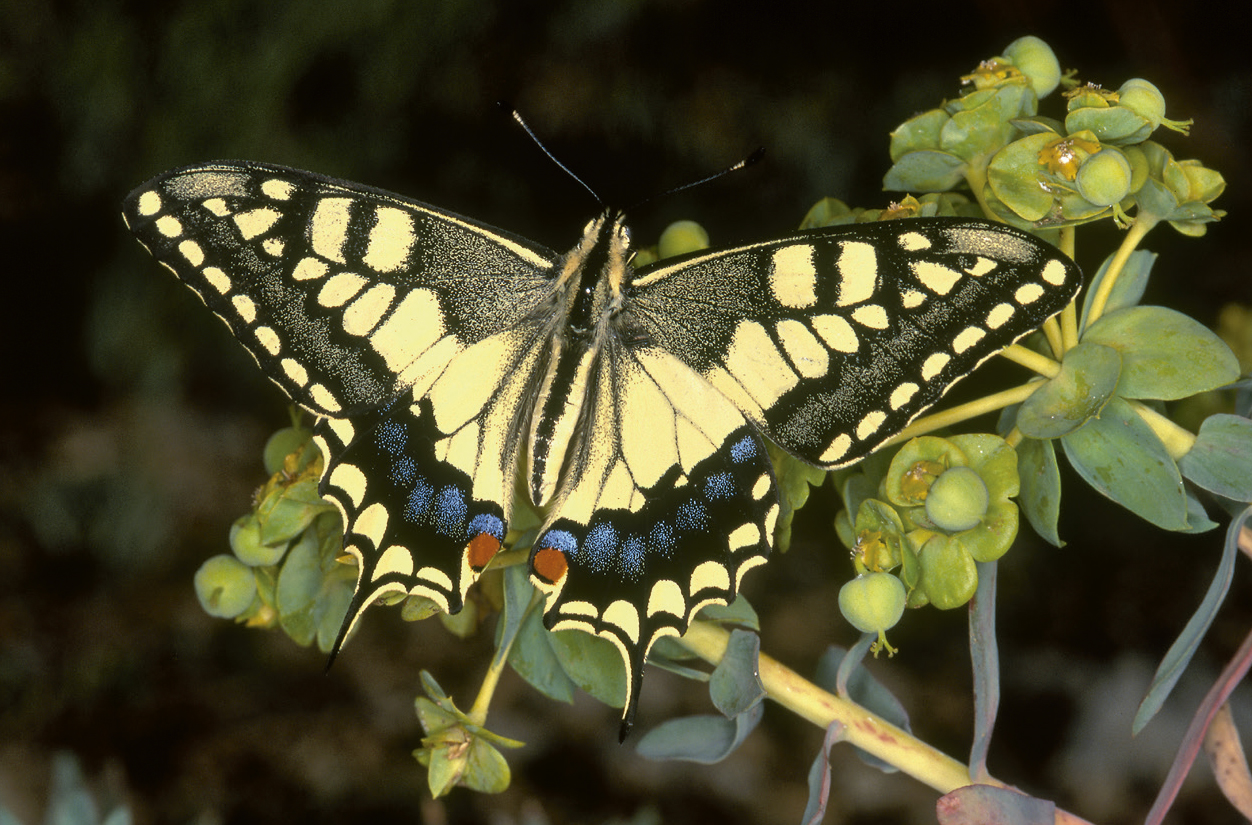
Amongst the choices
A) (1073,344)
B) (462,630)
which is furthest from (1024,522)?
(462,630)

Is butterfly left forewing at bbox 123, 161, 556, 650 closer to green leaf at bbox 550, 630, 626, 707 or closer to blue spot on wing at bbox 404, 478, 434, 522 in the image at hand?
blue spot on wing at bbox 404, 478, 434, 522

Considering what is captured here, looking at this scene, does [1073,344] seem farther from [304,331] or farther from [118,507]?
[118,507]

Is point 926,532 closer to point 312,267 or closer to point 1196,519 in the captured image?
point 1196,519

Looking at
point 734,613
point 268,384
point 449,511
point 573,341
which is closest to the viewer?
point 734,613

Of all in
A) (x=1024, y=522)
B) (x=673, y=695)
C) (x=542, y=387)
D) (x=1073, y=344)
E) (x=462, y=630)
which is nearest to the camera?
(x=1073, y=344)

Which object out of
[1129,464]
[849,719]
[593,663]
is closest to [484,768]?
[593,663]
